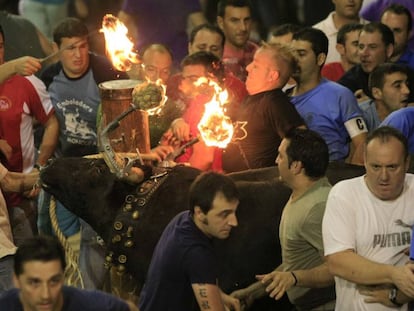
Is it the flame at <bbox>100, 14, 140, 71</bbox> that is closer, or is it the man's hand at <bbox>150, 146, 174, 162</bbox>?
the man's hand at <bbox>150, 146, 174, 162</bbox>

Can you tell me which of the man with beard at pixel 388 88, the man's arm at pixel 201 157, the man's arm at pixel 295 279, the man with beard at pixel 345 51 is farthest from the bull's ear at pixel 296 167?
the man with beard at pixel 345 51

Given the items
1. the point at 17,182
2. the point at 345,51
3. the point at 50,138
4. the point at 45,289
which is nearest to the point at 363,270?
the point at 45,289

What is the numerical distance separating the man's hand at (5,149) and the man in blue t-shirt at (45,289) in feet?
10.4

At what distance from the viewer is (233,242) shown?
739cm

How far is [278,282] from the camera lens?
663 cm

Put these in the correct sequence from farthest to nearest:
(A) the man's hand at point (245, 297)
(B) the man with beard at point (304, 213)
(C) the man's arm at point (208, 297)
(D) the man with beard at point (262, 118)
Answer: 1. (D) the man with beard at point (262, 118)
2. (A) the man's hand at point (245, 297)
3. (B) the man with beard at point (304, 213)
4. (C) the man's arm at point (208, 297)

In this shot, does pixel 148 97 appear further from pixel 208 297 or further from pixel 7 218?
pixel 208 297

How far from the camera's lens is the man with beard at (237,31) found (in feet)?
34.0

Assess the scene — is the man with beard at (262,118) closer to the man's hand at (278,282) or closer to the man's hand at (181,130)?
the man's hand at (181,130)

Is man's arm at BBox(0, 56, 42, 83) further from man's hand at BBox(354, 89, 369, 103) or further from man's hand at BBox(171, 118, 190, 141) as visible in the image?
man's hand at BBox(354, 89, 369, 103)

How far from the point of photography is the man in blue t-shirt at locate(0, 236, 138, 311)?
5.51m

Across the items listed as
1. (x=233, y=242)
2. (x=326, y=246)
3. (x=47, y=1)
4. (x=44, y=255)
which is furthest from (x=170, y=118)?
(x=47, y=1)

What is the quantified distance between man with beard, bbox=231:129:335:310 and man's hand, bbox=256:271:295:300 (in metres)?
0.01

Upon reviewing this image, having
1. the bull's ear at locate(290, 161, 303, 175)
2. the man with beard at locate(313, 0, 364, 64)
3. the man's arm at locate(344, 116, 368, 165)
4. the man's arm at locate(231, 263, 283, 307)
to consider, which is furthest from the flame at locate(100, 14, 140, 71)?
the man with beard at locate(313, 0, 364, 64)
